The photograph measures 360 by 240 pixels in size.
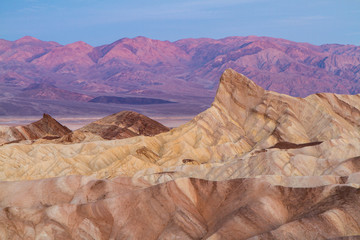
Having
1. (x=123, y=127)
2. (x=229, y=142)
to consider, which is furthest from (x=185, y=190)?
(x=123, y=127)

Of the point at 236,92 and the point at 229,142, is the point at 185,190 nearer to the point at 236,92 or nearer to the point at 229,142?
the point at 229,142

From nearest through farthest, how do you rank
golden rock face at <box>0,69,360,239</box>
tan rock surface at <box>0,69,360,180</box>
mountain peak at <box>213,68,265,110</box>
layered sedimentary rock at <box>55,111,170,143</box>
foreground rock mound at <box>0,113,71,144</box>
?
1. golden rock face at <box>0,69,360,239</box>
2. tan rock surface at <box>0,69,360,180</box>
3. mountain peak at <box>213,68,265,110</box>
4. foreground rock mound at <box>0,113,71,144</box>
5. layered sedimentary rock at <box>55,111,170,143</box>

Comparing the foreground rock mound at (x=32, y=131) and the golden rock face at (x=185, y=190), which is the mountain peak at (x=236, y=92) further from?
the foreground rock mound at (x=32, y=131)

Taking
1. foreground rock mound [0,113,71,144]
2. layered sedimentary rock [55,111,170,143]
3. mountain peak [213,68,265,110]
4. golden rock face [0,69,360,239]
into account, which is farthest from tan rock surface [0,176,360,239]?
layered sedimentary rock [55,111,170,143]

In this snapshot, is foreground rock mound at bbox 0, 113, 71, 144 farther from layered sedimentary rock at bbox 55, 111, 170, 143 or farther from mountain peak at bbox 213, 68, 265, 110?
mountain peak at bbox 213, 68, 265, 110

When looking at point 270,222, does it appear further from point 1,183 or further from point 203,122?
point 203,122

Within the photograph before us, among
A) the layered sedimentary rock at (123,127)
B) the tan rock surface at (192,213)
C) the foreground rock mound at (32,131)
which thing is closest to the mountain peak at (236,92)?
the layered sedimentary rock at (123,127)

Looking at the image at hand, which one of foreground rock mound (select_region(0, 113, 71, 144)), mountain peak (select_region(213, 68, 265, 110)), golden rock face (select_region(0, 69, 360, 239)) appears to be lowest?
foreground rock mound (select_region(0, 113, 71, 144))
